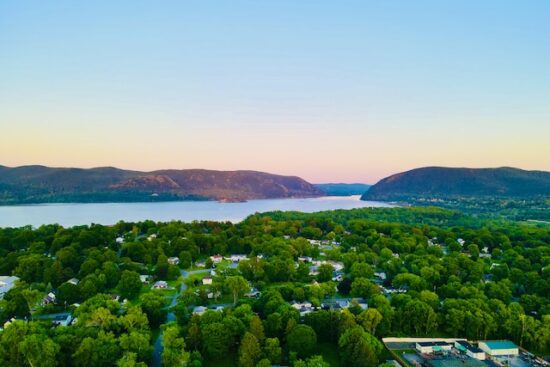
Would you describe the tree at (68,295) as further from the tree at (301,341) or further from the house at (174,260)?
the tree at (301,341)

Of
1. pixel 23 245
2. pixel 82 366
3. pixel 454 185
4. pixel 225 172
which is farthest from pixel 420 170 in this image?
pixel 82 366

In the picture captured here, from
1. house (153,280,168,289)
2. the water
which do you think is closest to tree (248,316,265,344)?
house (153,280,168,289)

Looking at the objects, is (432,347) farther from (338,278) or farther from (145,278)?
(145,278)

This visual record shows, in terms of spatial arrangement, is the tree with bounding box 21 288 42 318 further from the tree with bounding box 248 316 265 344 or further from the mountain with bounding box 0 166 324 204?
the mountain with bounding box 0 166 324 204

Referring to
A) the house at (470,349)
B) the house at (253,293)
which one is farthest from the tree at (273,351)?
the house at (470,349)

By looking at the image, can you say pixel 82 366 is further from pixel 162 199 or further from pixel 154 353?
pixel 162 199

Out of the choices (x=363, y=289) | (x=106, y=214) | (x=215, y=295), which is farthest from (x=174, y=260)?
(x=106, y=214)
